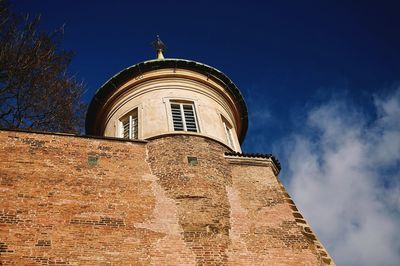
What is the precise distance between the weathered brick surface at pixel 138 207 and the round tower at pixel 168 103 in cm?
128

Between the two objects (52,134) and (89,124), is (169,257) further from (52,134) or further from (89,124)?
(89,124)

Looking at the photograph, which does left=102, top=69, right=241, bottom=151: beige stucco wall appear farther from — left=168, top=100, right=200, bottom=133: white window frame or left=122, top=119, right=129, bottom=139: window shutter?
left=122, top=119, right=129, bottom=139: window shutter

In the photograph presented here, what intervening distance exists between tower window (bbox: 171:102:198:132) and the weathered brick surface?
103 centimetres

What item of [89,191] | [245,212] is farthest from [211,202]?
[89,191]

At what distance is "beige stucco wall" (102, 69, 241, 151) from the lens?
14.1m

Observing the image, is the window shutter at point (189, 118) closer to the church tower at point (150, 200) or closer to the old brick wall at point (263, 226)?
the church tower at point (150, 200)

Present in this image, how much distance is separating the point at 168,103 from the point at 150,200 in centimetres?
492

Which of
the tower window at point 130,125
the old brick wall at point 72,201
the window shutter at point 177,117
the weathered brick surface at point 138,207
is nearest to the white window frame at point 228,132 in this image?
the window shutter at point 177,117

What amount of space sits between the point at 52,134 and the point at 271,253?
770cm

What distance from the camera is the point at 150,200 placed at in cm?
1091

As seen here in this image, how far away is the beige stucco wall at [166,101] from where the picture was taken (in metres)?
14.1

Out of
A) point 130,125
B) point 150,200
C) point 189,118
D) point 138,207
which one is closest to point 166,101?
point 189,118

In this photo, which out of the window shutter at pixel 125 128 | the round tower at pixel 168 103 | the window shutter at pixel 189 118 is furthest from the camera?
the window shutter at pixel 125 128

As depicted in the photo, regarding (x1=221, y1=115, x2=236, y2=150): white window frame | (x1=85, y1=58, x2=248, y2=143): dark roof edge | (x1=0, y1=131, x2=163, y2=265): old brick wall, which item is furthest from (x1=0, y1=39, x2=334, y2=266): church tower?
(x1=85, y1=58, x2=248, y2=143): dark roof edge
